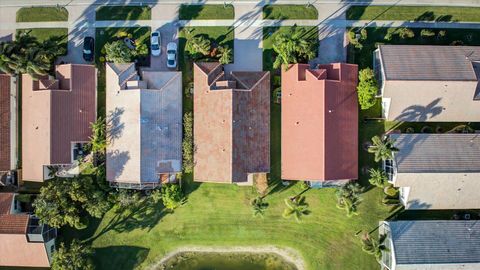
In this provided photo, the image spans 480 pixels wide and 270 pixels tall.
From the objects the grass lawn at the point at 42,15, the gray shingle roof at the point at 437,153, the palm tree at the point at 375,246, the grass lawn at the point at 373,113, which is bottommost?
the palm tree at the point at 375,246

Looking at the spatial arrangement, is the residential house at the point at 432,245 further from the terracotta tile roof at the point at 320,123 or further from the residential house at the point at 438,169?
the terracotta tile roof at the point at 320,123

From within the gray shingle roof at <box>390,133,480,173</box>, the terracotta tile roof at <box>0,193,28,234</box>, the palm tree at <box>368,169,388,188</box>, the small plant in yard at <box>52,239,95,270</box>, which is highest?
the gray shingle roof at <box>390,133,480,173</box>

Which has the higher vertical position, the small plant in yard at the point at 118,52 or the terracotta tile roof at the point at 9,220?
the small plant in yard at the point at 118,52

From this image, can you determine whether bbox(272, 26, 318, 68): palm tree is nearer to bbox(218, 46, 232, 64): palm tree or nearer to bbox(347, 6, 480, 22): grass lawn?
bbox(218, 46, 232, 64): palm tree

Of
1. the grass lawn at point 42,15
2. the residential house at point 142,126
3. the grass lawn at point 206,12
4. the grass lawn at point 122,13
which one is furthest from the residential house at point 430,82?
the grass lawn at point 42,15

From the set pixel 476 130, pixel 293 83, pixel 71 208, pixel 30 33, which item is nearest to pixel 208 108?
pixel 293 83

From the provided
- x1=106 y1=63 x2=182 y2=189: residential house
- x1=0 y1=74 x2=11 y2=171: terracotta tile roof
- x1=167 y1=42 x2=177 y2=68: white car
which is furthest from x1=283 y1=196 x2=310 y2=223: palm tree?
x1=0 y1=74 x2=11 y2=171: terracotta tile roof

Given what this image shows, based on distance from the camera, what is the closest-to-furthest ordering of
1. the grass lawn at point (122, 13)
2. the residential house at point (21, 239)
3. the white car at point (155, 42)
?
the residential house at point (21, 239) < the white car at point (155, 42) < the grass lawn at point (122, 13)
